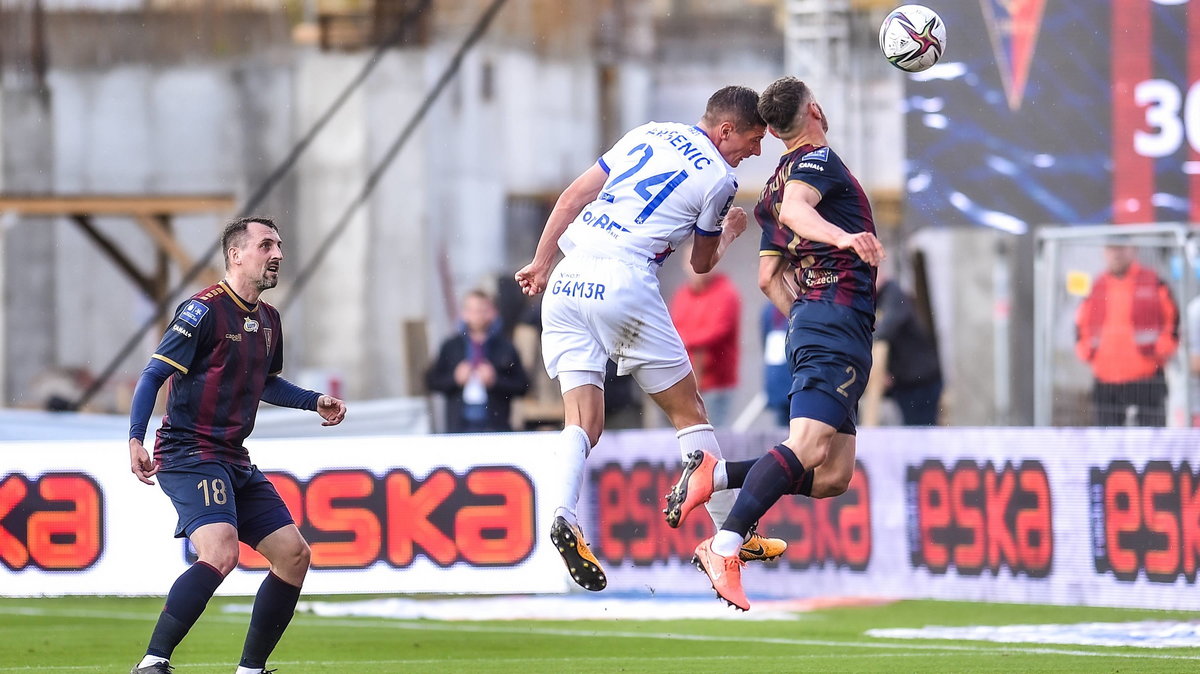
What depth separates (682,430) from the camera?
863 cm

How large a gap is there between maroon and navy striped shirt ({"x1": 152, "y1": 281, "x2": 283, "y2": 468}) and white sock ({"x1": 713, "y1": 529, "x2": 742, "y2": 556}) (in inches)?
83.6

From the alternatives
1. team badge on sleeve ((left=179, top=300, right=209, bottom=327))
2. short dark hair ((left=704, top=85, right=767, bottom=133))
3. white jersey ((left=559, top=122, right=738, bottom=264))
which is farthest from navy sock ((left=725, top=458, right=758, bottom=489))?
team badge on sleeve ((left=179, top=300, right=209, bottom=327))

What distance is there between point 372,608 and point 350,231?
697 cm

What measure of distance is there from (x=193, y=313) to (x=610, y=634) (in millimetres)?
3733

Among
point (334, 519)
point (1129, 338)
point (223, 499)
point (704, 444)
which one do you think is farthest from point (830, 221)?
point (1129, 338)

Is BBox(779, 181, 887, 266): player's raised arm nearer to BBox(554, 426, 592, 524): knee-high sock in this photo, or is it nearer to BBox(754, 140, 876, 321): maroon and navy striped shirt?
BBox(754, 140, 876, 321): maroon and navy striped shirt

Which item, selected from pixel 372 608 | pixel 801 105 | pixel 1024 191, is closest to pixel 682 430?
pixel 801 105

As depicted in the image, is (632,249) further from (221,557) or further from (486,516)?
(486,516)

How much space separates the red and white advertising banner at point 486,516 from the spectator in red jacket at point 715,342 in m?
2.72

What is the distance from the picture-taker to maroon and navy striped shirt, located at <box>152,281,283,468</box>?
802 cm

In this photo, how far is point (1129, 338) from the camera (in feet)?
42.9

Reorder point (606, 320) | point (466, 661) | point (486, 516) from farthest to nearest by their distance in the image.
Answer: point (486, 516) → point (466, 661) → point (606, 320)

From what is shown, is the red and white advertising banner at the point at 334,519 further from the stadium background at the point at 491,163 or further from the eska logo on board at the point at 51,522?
the stadium background at the point at 491,163

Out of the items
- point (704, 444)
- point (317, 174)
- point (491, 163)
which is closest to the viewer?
point (704, 444)
